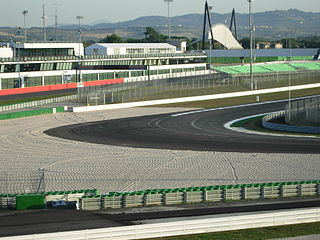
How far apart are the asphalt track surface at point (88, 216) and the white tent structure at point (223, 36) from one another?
161 metres

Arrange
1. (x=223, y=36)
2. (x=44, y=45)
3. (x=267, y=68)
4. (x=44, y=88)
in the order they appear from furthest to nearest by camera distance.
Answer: (x=223, y=36), (x=267, y=68), (x=44, y=45), (x=44, y=88)

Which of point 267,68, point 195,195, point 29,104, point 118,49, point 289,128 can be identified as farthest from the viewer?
point 118,49

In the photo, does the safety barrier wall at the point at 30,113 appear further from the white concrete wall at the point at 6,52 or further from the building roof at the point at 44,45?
the building roof at the point at 44,45

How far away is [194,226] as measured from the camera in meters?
22.6

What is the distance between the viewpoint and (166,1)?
150750 mm

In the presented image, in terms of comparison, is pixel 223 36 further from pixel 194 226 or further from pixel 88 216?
pixel 194 226

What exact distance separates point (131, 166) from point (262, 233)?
51.5 feet

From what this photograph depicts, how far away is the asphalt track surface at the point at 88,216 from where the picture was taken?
23253mm

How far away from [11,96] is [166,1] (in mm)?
74336

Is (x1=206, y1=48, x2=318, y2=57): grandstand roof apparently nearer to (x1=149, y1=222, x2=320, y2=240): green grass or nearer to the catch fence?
the catch fence

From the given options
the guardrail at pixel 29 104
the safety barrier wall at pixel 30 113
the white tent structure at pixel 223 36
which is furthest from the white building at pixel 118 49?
the safety barrier wall at pixel 30 113

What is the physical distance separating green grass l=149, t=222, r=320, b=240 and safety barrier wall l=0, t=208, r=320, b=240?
21 centimetres

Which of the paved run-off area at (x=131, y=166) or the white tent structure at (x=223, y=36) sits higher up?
the white tent structure at (x=223, y=36)

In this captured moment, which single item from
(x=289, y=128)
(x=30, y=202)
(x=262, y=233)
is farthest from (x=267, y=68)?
(x=262, y=233)
